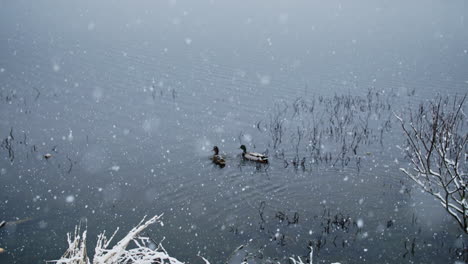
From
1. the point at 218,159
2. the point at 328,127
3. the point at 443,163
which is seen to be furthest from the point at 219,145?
the point at 443,163

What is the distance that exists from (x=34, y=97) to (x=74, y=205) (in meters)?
11.9

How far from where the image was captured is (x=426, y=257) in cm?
1057

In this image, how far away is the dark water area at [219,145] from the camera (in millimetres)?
11273

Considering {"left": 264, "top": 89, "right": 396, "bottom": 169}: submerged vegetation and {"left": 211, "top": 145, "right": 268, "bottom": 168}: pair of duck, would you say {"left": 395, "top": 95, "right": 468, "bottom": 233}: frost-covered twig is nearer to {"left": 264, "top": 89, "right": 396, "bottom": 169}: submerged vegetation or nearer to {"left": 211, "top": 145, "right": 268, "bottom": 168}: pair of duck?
{"left": 264, "top": 89, "right": 396, "bottom": 169}: submerged vegetation

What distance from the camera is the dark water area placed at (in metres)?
11.3

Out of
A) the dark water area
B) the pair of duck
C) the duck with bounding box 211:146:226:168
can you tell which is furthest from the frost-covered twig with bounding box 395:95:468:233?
the duck with bounding box 211:146:226:168

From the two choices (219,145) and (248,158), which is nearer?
(248,158)

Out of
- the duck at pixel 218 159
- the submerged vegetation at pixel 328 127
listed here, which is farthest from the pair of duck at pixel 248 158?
the submerged vegetation at pixel 328 127

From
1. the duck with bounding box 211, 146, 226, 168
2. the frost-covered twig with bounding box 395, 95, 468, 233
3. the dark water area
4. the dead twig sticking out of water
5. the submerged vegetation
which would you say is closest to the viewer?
the frost-covered twig with bounding box 395, 95, 468, 233

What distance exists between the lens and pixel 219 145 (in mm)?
17156

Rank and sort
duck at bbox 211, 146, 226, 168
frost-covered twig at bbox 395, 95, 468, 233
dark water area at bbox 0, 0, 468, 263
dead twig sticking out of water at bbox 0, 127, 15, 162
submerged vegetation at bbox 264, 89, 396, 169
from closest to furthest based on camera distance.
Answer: frost-covered twig at bbox 395, 95, 468, 233 < dark water area at bbox 0, 0, 468, 263 < duck at bbox 211, 146, 226, 168 < dead twig sticking out of water at bbox 0, 127, 15, 162 < submerged vegetation at bbox 264, 89, 396, 169

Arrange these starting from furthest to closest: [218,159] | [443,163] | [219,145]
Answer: [219,145], [218,159], [443,163]

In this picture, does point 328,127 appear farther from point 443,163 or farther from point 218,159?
point 443,163

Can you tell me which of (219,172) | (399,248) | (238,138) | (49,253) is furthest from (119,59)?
(399,248)
